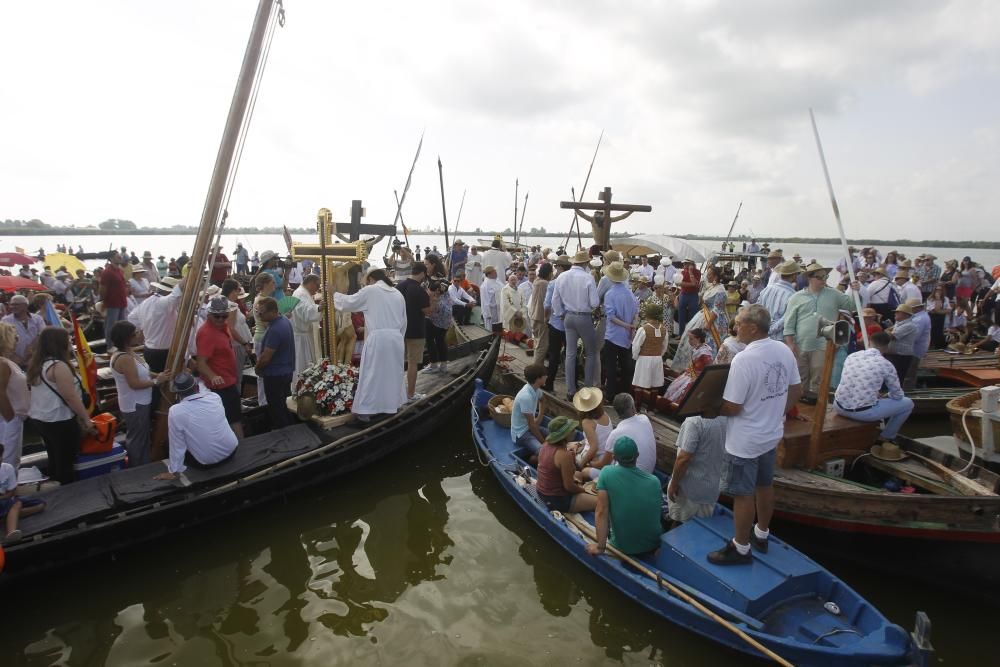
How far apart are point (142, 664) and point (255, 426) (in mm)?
3839

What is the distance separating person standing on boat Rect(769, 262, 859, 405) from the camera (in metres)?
7.34

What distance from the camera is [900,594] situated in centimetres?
491

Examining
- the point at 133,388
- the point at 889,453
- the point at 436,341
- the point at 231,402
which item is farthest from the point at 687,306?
the point at 133,388

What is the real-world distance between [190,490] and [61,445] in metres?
1.42

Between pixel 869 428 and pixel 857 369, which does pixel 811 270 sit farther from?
pixel 869 428

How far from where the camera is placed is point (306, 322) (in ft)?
27.7

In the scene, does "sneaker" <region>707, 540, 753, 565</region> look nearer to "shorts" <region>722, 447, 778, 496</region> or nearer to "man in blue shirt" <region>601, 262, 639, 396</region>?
"shorts" <region>722, 447, 778, 496</region>

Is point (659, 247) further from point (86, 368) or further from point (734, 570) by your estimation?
point (86, 368)

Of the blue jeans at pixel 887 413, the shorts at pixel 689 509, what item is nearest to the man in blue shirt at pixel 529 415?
the shorts at pixel 689 509

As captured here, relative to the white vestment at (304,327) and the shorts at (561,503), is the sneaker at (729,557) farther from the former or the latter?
the white vestment at (304,327)

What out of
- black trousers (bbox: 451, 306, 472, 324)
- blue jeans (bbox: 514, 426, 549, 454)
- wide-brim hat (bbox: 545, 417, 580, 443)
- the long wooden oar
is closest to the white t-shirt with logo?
the long wooden oar

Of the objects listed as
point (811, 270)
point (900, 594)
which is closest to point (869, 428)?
point (900, 594)

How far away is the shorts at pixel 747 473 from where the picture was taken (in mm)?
4207

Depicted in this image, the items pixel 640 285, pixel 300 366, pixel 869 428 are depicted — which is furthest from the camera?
pixel 640 285
